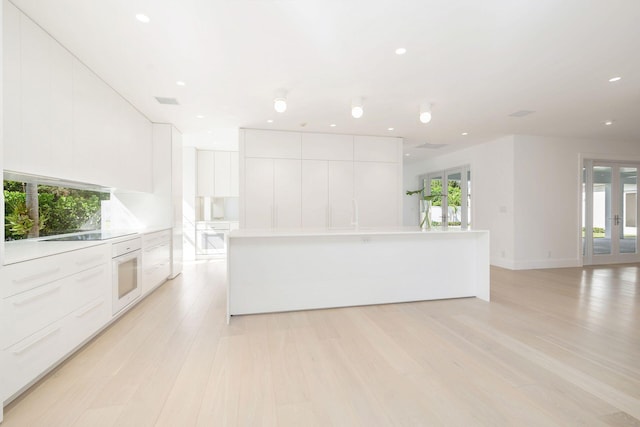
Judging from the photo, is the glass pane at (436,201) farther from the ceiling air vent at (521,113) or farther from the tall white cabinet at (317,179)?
the ceiling air vent at (521,113)

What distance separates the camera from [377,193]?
5715 mm

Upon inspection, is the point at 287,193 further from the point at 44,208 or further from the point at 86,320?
the point at 86,320

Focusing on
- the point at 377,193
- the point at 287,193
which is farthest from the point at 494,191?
the point at 287,193

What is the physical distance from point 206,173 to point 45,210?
3.99 meters

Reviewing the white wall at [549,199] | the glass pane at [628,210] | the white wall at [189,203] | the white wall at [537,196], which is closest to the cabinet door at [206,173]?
the white wall at [189,203]

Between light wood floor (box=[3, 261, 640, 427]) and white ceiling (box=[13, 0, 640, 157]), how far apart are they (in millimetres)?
2569

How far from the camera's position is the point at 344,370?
80.3 inches

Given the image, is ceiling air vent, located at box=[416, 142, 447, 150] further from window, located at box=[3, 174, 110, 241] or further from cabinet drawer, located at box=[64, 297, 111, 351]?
cabinet drawer, located at box=[64, 297, 111, 351]

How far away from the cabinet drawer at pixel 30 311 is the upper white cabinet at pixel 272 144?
3.56m

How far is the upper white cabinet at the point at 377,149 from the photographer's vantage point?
5.64m

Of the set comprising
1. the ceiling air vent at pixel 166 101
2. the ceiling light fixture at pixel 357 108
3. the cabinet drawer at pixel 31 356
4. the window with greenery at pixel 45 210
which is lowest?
the cabinet drawer at pixel 31 356

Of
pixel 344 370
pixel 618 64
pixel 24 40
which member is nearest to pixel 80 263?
pixel 24 40

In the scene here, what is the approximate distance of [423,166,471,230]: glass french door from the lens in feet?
22.7

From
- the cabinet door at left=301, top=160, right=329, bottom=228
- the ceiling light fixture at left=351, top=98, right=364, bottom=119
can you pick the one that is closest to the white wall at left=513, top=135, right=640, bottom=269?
the cabinet door at left=301, top=160, right=329, bottom=228
